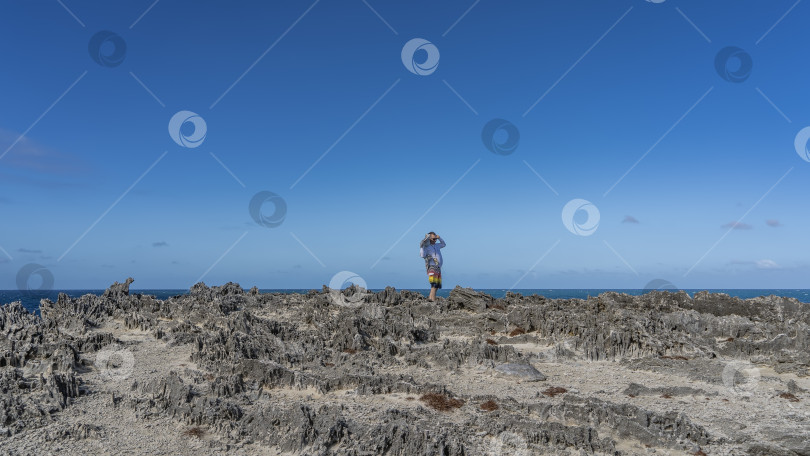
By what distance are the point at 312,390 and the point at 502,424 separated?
433cm

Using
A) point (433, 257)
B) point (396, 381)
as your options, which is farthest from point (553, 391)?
point (433, 257)

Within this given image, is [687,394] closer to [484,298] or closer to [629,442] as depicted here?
[629,442]

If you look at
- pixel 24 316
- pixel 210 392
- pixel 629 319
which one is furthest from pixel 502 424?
pixel 24 316

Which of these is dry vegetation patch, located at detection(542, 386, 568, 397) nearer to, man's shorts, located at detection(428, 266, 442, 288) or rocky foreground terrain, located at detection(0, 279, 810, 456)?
rocky foreground terrain, located at detection(0, 279, 810, 456)

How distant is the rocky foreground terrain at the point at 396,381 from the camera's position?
8266 millimetres

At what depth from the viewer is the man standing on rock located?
76.2 feet

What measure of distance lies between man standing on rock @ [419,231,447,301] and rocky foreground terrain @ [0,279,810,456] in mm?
3561

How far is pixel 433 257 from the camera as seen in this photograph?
23438 millimetres

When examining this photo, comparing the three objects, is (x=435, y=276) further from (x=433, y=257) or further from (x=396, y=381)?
(x=396, y=381)

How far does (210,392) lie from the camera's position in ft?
34.4

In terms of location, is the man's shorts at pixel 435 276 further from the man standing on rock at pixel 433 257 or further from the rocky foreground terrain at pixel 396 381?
the rocky foreground terrain at pixel 396 381

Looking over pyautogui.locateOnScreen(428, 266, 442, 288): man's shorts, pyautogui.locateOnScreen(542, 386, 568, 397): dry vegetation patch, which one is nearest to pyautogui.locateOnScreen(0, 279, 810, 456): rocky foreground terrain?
pyautogui.locateOnScreen(542, 386, 568, 397): dry vegetation patch

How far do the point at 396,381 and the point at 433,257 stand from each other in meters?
12.4

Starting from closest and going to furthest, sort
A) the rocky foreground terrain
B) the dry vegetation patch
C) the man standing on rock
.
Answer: the rocky foreground terrain < the dry vegetation patch < the man standing on rock
